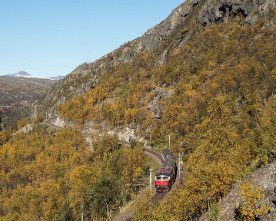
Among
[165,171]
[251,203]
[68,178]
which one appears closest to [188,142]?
[165,171]

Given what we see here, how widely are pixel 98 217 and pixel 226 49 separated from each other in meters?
97.1

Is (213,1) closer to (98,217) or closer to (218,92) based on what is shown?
(218,92)

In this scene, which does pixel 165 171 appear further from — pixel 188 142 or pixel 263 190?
pixel 188 142

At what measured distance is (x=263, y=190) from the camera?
42.9m

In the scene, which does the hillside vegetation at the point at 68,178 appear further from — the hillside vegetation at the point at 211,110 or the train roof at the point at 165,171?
the hillside vegetation at the point at 211,110

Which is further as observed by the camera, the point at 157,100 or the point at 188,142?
the point at 157,100

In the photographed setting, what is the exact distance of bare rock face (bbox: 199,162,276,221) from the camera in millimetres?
41844

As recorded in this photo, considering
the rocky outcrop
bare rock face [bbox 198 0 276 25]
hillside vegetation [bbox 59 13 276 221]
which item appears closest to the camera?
hillside vegetation [bbox 59 13 276 221]

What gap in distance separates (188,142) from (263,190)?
54.8 m

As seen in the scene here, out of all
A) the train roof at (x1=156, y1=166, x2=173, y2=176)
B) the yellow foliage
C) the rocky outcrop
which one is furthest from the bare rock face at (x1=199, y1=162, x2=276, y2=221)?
the rocky outcrop

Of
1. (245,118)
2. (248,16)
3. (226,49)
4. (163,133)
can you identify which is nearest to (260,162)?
(245,118)

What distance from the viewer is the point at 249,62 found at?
129875 millimetres

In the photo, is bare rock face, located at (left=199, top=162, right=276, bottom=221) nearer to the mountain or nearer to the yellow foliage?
the mountain

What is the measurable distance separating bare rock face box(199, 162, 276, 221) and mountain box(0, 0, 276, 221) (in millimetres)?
173
